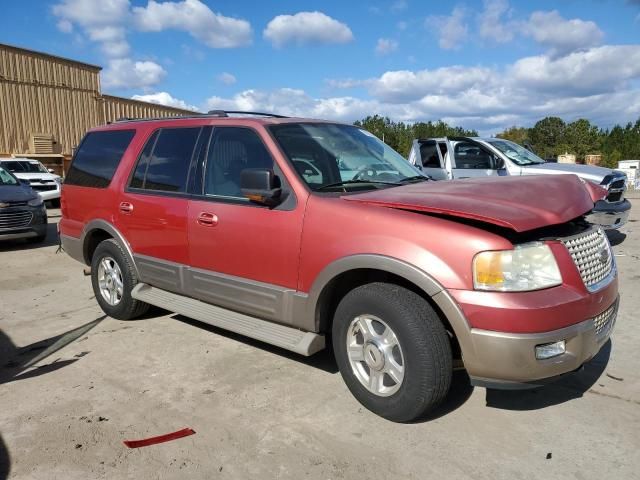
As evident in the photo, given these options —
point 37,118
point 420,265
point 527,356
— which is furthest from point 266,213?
point 37,118

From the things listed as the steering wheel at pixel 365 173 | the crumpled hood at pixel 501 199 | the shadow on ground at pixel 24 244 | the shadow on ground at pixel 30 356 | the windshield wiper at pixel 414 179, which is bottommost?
the shadow on ground at pixel 24 244

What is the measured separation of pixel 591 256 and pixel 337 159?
1.87 meters

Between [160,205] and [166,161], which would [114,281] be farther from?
[166,161]

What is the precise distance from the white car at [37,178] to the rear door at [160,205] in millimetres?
13309

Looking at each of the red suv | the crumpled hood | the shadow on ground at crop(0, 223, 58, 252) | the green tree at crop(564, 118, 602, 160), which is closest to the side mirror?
the red suv

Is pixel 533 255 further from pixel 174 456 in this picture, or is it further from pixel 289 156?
pixel 174 456

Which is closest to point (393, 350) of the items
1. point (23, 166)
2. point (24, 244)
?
point (24, 244)

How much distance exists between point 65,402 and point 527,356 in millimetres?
2909

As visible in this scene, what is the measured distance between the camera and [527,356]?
8.89 ft

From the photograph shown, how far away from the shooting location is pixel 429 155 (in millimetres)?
11172

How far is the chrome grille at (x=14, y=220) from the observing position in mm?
9195

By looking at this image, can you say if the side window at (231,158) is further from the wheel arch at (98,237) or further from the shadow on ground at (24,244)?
the shadow on ground at (24,244)

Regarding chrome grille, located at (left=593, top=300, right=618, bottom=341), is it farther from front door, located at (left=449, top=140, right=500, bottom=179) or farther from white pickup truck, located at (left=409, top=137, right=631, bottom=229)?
front door, located at (left=449, top=140, right=500, bottom=179)

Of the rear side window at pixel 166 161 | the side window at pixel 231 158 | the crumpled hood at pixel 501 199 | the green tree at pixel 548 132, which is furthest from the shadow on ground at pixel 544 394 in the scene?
the green tree at pixel 548 132
